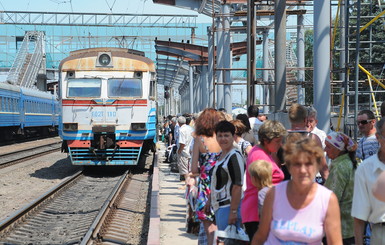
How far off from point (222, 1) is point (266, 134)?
17655 mm

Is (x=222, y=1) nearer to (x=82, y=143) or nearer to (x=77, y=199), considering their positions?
(x=82, y=143)

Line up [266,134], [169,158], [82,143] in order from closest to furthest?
1. [266,134]
2. [82,143]
3. [169,158]

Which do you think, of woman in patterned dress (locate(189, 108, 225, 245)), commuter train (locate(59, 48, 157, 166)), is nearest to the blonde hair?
woman in patterned dress (locate(189, 108, 225, 245))

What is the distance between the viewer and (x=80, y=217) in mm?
11984

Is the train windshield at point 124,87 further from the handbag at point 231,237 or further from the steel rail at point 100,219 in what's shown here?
the handbag at point 231,237

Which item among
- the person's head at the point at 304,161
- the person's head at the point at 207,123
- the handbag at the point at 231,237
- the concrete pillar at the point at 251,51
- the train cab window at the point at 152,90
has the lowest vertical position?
the handbag at the point at 231,237

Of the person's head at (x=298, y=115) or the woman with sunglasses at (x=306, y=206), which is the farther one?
the person's head at (x=298, y=115)

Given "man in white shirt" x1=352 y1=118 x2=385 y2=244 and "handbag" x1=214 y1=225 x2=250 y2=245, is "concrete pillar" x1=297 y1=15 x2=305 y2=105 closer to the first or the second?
"handbag" x1=214 y1=225 x2=250 y2=245

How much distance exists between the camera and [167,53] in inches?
1177

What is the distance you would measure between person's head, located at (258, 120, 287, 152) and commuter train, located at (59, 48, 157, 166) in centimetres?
1182

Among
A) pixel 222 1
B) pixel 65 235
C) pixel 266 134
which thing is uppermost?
pixel 222 1

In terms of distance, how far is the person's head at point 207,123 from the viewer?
7.25 metres

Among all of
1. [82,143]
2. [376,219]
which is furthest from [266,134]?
[82,143]

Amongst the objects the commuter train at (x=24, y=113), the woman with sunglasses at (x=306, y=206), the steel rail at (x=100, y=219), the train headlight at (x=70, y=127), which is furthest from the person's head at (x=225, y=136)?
the commuter train at (x=24, y=113)
